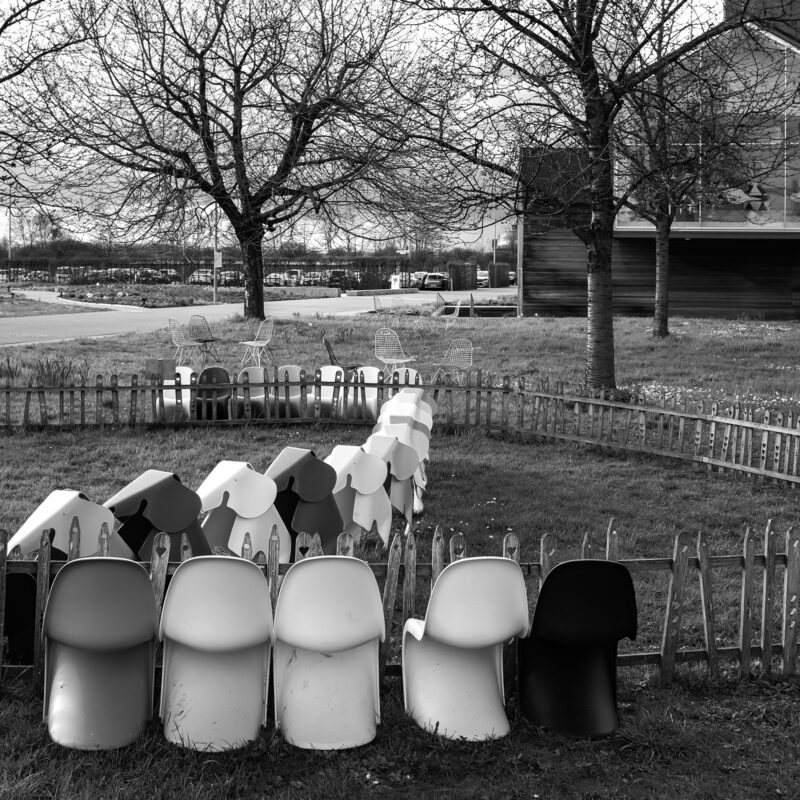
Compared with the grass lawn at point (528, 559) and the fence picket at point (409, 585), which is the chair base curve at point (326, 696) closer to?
the grass lawn at point (528, 559)

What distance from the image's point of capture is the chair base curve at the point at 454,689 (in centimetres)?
385

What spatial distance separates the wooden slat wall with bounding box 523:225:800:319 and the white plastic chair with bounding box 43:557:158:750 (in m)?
28.0

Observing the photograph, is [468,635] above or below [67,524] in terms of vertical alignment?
below

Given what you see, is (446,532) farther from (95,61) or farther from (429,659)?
(95,61)

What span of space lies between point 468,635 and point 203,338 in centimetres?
1466

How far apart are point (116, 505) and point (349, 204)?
58.7ft

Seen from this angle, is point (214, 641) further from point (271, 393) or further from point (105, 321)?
point (105, 321)

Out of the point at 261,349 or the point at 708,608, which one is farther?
the point at 261,349

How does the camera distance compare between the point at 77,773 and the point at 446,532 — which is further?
the point at 446,532

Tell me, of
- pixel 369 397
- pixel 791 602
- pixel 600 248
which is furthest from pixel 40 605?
pixel 600 248

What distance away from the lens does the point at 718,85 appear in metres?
10.9

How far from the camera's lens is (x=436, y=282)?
2258 inches

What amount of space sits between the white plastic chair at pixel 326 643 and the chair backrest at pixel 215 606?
0.46 ft

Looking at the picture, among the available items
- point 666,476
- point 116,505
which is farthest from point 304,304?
point 116,505
